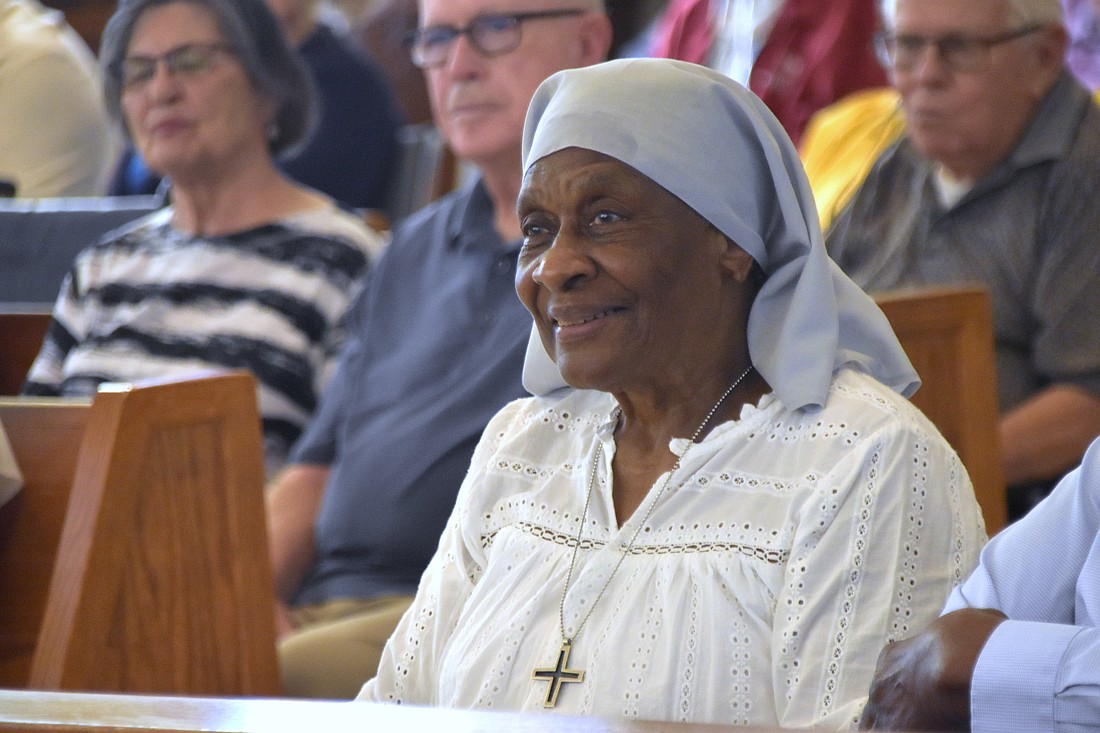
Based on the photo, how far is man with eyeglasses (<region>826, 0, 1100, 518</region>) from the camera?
263 centimetres

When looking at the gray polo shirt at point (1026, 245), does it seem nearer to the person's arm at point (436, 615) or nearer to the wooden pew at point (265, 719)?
the person's arm at point (436, 615)

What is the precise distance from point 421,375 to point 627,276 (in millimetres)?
961

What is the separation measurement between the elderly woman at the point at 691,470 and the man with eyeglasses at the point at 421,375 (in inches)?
23.4

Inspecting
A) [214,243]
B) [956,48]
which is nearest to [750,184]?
[956,48]

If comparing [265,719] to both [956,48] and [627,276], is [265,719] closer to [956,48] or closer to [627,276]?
[627,276]

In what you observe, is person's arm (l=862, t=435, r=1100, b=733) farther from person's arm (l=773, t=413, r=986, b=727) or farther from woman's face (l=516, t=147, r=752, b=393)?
woman's face (l=516, t=147, r=752, b=393)

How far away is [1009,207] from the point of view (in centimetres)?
275

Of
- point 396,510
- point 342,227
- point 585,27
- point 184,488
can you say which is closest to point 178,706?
point 184,488

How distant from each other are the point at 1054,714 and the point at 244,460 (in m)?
1.38

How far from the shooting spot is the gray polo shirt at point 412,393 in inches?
99.2

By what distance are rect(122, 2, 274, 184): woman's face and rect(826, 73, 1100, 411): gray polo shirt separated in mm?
1364

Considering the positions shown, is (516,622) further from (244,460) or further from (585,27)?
(585,27)

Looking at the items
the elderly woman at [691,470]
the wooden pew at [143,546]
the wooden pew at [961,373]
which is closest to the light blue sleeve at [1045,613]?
the elderly woman at [691,470]

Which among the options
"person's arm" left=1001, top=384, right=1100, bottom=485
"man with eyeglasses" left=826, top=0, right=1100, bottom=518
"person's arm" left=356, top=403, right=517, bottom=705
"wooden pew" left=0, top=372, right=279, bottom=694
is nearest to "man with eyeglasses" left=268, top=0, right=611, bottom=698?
"wooden pew" left=0, top=372, right=279, bottom=694
